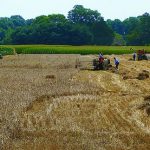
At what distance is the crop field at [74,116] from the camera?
502 inches

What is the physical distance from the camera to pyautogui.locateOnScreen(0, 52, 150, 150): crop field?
1276cm

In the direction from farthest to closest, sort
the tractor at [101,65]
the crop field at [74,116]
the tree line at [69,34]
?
the tree line at [69,34]
the tractor at [101,65]
the crop field at [74,116]

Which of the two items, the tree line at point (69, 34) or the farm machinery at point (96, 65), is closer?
the farm machinery at point (96, 65)

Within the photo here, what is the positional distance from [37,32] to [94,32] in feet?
65.4

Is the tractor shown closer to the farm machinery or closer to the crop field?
the farm machinery

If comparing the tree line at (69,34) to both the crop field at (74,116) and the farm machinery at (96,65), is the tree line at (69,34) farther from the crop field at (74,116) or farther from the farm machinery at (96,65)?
the crop field at (74,116)

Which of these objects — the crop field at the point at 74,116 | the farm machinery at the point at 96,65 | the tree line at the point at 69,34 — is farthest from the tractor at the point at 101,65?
the tree line at the point at 69,34

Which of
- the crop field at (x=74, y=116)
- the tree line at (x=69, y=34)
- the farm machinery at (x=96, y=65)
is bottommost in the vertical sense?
the tree line at (x=69, y=34)

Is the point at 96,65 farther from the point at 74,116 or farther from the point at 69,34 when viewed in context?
the point at 69,34

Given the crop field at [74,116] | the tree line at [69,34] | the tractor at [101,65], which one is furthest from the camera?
the tree line at [69,34]

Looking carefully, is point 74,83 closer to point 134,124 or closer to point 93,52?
point 134,124

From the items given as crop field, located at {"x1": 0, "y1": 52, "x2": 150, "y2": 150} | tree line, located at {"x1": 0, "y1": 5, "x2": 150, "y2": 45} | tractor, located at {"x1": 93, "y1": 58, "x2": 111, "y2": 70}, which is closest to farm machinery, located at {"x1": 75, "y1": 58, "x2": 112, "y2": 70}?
tractor, located at {"x1": 93, "y1": 58, "x2": 111, "y2": 70}

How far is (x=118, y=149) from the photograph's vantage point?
39.4 ft

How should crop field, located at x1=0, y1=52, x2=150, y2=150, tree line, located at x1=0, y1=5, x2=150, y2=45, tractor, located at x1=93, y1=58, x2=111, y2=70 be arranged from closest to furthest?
crop field, located at x1=0, y1=52, x2=150, y2=150 < tractor, located at x1=93, y1=58, x2=111, y2=70 < tree line, located at x1=0, y1=5, x2=150, y2=45
